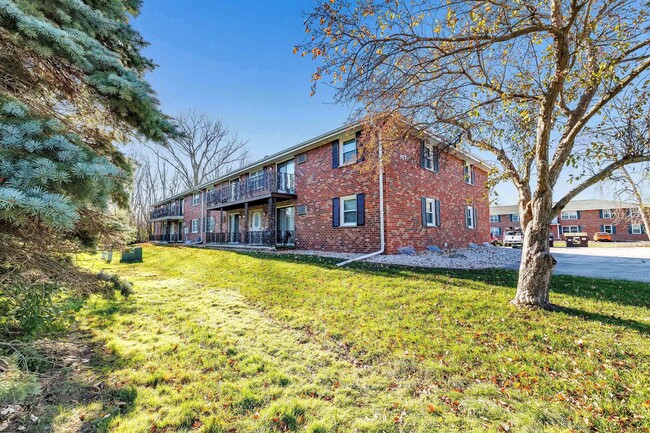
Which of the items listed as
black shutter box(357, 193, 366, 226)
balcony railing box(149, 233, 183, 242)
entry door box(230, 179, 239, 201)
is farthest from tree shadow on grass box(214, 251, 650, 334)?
balcony railing box(149, 233, 183, 242)

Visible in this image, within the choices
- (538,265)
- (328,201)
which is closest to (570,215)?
(328,201)

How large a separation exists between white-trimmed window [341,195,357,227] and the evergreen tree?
9.01 m

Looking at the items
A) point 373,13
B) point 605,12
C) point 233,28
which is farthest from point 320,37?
point 233,28

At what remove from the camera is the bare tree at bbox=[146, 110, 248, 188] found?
35156mm

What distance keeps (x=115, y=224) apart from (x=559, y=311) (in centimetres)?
703

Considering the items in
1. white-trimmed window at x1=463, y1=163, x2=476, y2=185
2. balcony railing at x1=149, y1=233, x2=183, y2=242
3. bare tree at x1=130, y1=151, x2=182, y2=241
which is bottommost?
balcony railing at x1=149, y1=233, x2=183, y2=242

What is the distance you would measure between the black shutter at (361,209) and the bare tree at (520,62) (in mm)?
5632

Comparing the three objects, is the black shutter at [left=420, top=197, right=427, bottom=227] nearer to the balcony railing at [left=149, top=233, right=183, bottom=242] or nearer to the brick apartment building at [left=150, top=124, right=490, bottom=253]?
the brick apartment building at [left=150, top=124, right=490, bottom=253]

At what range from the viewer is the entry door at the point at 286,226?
16.0 meters

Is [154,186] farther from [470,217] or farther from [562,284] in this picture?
[562,284]

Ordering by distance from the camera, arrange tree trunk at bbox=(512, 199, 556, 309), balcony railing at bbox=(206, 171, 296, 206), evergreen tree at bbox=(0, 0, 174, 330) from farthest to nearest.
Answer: balcony railing at bbox=(206, 171, 296, 206)
tree trunk at bbox=(512, 199, 556, 309)
evergreen tree at bbox=(0, 0, 174, 330)

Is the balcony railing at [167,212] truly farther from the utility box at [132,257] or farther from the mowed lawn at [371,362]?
the mowed lawn at [371,362]

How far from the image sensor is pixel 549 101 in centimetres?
486

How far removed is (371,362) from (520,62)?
21.7ft
